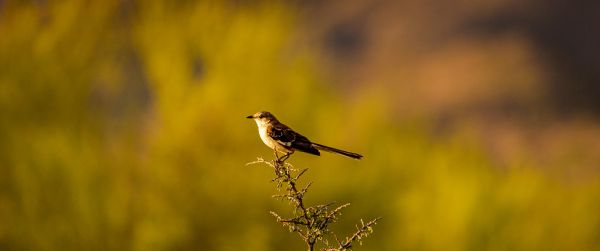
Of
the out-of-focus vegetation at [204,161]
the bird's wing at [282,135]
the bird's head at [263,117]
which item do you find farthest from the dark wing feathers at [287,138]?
the out-of-focus vegetation at [204,161]

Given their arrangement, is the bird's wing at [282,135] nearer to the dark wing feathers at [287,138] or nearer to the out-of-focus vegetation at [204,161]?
the dark wing feathers at [287,138]

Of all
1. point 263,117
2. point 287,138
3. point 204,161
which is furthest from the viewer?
point 204,161

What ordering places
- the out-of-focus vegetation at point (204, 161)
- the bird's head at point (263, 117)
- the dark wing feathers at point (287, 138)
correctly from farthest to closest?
the out-of-focus vegetation at point (204, 161), the bird's head at point (263, 117), the dark wing feathers at point (287, 138)

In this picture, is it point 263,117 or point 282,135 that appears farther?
point 263,117

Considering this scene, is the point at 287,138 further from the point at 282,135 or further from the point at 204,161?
the point at 204,161

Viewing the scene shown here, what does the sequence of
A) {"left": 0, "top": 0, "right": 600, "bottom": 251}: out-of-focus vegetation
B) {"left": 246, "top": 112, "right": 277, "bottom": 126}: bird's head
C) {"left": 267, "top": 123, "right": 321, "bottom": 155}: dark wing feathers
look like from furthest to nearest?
{"left": 0, "top": 0, "right": 600, "bottom": 251}: out-of-focus vegetation, {"left": 246, "top": 112, "right": 277, "bottom": 126}: bird's head, {"left": 267, "top": 123, "right": 321, "bottom": 155}: dark wing feathers

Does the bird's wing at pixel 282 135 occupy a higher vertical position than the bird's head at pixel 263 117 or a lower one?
lower

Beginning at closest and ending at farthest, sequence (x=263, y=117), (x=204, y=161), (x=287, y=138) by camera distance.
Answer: (x=287, y=138) → (x=263, y=117) → (x=204, y=161)

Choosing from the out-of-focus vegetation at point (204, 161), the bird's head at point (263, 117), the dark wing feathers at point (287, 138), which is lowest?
the dark wing feathers at point (287, 138)

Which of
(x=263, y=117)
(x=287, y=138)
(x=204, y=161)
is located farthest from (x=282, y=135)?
(x=204, y=161)

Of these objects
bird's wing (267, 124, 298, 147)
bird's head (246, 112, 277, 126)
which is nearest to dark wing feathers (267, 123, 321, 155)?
bird's wing (267, 124, 298, 147)

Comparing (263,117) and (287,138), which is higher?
(263,117)

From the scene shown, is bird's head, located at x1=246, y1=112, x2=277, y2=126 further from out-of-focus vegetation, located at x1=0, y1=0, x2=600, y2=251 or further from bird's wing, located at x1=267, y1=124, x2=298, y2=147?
out-of-focus vegetation, located at x1=0, y1=0, x2=600, y2=251

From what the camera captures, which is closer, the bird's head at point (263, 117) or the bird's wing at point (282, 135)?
the bird's wing at point (282, 135)
